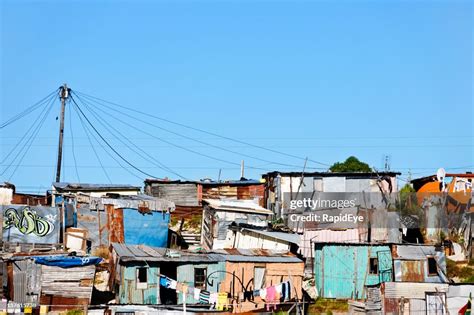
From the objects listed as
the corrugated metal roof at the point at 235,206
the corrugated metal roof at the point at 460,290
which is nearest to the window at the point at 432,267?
the corrugated metal roof at the point at 460,290

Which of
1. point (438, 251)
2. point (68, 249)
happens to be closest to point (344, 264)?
point (438, 251)

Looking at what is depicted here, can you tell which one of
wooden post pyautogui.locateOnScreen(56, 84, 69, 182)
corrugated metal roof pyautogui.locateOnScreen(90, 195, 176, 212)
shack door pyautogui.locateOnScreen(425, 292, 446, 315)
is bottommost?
shack door pyautogui.locateOnScreen(425, 292, 446, 315)

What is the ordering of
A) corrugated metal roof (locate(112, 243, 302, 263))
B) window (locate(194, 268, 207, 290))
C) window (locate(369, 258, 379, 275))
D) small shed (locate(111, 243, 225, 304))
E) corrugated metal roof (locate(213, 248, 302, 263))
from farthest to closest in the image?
window (locate(369, 258, 379, 275))
corrugated metal roof (locate(213, 248, 302, 263))
window (locate(194, 268, 207, 290))
corrugated metal roof (locate(112, 243, 302, 263))
small shed (locate(111, 243, 225, 304))

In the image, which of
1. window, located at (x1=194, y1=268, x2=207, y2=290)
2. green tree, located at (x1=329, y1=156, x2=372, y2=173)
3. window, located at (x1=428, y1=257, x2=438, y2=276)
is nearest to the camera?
window, located at (x1=194, y1=268, x2=207, y2=290)

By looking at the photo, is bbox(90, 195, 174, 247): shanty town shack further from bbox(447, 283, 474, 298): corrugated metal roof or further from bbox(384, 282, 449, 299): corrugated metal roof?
bbox(447, 283, 474, 298): corrugated metal roof

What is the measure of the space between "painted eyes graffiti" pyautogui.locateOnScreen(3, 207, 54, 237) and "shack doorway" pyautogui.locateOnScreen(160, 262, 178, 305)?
7.46 metres

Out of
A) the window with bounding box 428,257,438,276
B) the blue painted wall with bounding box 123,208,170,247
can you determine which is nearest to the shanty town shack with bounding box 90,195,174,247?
the blue painted wall with bounding box 123,208,170,247

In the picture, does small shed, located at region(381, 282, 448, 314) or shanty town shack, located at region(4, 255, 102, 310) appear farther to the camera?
small shed, located at region(381, 282, 448, 314)

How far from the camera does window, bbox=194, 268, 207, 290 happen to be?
112ft

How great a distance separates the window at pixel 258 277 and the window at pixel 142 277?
17.9 ft

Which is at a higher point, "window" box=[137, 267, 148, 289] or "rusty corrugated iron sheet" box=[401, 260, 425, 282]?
"rusty corrugated iron sheet" box=[401, 260, 425, 282]

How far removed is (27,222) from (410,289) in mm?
19826

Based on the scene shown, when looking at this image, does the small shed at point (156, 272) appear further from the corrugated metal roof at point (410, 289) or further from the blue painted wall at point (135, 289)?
the corrugated metal roof at point (410, 289)

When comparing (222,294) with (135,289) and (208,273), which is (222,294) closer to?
(208,273)
